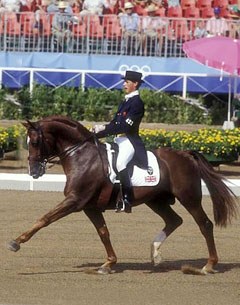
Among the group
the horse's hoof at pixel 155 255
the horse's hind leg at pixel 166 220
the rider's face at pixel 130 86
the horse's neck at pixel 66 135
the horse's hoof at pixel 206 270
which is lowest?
the horse's hoof at pixel 206 270

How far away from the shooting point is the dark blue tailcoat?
33.6 ft

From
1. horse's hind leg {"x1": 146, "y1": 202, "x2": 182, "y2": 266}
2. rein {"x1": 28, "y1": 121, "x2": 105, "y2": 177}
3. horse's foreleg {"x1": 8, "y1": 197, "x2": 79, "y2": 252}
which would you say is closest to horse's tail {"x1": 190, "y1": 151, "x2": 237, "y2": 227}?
horse's hind leg {"x1": 146, "y1": 202, "x2": 182, "y2": 266}

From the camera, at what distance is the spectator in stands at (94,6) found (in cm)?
2666

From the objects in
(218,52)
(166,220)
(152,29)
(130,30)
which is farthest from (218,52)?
(166,220)

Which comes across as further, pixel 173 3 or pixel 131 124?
pixel 173 3

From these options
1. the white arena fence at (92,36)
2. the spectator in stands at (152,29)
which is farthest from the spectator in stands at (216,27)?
the spectator in stands at (152,29)

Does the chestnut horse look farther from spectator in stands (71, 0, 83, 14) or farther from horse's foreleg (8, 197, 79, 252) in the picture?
spectator in stands (71, 0, 83, 14)

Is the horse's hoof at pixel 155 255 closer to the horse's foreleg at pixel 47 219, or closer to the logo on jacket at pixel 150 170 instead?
the logo on jacket at pixel 150 170

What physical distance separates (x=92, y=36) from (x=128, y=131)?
16.1 m

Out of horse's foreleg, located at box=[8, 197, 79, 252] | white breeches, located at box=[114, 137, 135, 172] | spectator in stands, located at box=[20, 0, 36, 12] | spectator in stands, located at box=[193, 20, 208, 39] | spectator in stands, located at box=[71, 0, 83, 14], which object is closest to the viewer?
horse's foreleg, located at box=[8, 197, 79, 252]

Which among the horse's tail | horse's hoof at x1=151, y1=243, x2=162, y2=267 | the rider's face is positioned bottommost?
horse's hoof at x1=151, y1=243, x2=162, y2=267

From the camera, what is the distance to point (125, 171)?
10.3 m

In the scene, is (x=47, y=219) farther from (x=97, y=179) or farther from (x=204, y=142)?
(x=204, y=142)

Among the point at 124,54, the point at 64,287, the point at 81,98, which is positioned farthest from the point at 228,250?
the point at 124,54
